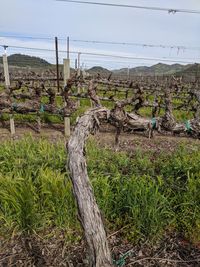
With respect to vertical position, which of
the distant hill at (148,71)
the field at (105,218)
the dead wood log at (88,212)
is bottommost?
the distant hill at (148,71)

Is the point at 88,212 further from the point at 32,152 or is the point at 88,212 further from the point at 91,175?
the point at 32,152

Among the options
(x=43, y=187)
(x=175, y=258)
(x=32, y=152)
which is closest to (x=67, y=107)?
(x=32, y=152)

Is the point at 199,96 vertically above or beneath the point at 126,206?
above

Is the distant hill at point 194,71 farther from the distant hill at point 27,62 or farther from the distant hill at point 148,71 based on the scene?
the distant hill at point 27,62

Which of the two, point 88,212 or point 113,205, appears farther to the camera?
point 113,205

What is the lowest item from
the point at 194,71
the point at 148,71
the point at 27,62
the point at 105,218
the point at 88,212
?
the point at 148,71

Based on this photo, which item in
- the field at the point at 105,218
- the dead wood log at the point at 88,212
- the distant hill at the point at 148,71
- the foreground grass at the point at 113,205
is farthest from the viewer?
the distant hill at the point at 148,71

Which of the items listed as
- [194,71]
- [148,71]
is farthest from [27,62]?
[148,71]

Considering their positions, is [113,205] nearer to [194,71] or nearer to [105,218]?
[105,218]

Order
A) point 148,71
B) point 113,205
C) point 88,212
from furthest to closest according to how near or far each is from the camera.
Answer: point 148,71 < point 113,205 < point 88,212

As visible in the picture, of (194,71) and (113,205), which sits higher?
(194,71)

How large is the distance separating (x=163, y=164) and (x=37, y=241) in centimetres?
200

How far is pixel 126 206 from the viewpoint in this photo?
9.33ft

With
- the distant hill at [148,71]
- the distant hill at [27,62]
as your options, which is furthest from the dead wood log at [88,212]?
the distant hill at [148,71]
